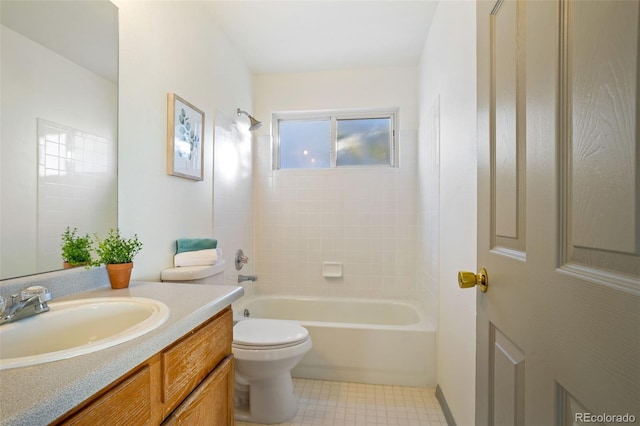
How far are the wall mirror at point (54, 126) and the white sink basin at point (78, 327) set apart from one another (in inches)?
8.7

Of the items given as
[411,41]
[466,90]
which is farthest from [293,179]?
[466,90]

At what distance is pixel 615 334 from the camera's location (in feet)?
1.24

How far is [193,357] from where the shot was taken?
813mm

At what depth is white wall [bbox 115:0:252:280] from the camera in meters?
1.29

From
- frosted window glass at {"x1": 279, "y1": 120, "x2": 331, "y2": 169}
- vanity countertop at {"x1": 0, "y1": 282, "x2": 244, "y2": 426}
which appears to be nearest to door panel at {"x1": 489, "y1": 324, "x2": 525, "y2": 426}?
vanity countertop at {"x1": 0, "y1": 282, "x2": 244, "y2": 426}

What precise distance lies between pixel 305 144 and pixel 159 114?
62.3 inches

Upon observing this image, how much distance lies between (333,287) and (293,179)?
1.09 meters

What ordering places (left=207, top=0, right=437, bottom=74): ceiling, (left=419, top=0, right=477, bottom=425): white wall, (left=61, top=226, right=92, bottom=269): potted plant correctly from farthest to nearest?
(left=207, top=0, right=437, bottom=74): ceiling
(left=419, top=0, right=477, bottom=425): white wall
(left=61, top=226, right=92, bottom=269): potted plant

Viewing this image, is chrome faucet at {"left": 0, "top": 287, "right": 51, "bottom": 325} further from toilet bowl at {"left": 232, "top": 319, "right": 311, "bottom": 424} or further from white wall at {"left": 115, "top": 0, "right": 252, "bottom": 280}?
toilet bowl at {"left": 232, "top": 319, "right": 311, "bottom": 424}

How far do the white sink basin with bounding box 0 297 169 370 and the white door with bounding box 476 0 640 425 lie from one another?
2.70ft

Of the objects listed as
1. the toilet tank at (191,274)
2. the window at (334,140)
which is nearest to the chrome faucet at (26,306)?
the toilet tank at (191,274)

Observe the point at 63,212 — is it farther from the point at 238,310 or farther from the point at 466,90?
the point at 466,90

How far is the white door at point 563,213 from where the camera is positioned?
376 mm

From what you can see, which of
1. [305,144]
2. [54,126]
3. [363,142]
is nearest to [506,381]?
[54,126]
